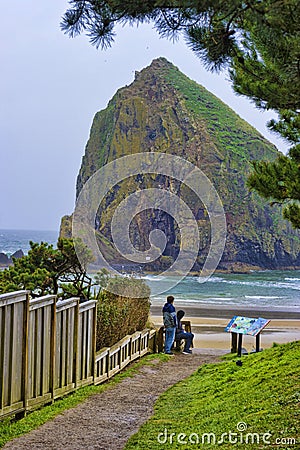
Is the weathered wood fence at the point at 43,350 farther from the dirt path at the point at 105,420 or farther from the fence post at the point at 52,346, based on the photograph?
the dirt path at the point at 105,420

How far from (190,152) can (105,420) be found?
92.0m

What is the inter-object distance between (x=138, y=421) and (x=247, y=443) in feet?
6.42

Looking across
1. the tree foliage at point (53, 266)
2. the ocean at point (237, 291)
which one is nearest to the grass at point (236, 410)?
the tree foliage at point (53, 266)

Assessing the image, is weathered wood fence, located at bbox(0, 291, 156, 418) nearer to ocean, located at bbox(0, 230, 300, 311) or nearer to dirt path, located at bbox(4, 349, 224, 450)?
dirt path, located at bbox(4, 349, 224, 450)

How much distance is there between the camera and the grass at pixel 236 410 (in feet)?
16.1

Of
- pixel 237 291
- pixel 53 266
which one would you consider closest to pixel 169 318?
pixel 53 266

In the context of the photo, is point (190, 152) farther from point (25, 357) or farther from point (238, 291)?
point (25, 357)

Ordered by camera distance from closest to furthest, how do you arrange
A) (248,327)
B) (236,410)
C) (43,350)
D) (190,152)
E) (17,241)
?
(236,410), (43,350), (248,327), (190,152), (17,241)

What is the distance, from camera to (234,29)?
16.4 feet

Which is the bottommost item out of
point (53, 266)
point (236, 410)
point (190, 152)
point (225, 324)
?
point (225, 324)

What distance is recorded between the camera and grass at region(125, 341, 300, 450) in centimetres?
491

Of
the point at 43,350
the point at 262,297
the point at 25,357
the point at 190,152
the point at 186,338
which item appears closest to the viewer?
the point at 25,357

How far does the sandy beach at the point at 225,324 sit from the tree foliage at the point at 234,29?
1027 centimetres

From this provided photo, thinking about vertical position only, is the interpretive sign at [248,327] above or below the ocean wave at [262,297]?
above
